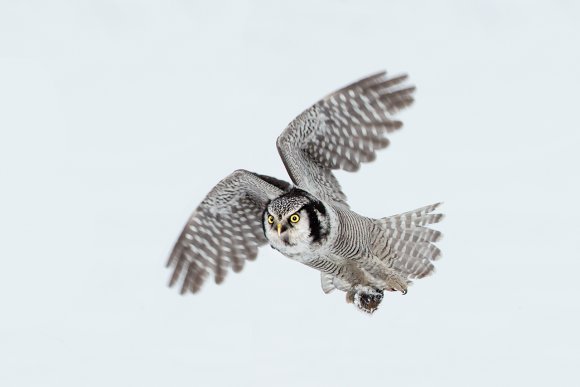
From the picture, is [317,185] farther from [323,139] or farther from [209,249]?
[209,249]

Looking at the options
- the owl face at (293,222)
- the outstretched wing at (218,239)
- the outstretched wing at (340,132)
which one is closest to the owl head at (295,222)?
the owl face at (293,222)

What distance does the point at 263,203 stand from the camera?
618 cm

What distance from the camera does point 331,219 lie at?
18.2 feet

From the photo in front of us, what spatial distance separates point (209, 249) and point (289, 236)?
1032mm

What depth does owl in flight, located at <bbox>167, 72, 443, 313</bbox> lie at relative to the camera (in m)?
5.77

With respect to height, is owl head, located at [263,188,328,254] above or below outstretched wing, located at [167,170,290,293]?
below

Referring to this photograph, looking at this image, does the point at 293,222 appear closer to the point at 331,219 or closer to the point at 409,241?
the point at 331,219

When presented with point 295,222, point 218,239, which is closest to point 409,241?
point 295,222

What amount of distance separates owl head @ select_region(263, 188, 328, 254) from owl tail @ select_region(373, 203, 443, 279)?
2.26 feet

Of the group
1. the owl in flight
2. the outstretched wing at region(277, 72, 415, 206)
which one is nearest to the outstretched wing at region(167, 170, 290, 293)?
the owl in flight

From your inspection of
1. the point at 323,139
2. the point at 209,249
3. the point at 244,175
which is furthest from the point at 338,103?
the point at 209,249

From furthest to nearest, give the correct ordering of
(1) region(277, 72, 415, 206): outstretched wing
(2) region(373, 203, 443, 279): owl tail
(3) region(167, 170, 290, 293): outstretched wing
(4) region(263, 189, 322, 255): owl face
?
(3) region(167, 170, 290, 293): outstretched wing < (2) region(373, 203, 443, 279): owl tail < (1) region(277, 72, 415, 206): outstretched wing < (4) region(263, 189, 322, 255): owl face

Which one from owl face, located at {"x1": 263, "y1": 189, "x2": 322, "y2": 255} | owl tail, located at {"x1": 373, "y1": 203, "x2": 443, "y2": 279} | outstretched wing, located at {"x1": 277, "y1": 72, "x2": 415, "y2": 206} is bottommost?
owl face, located at {"x1": 263, "y1": 189, "x2": 322, "y2": 255}

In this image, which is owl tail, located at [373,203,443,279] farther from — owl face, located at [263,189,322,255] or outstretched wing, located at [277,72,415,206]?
owl face, located at [263,189,322,255]
